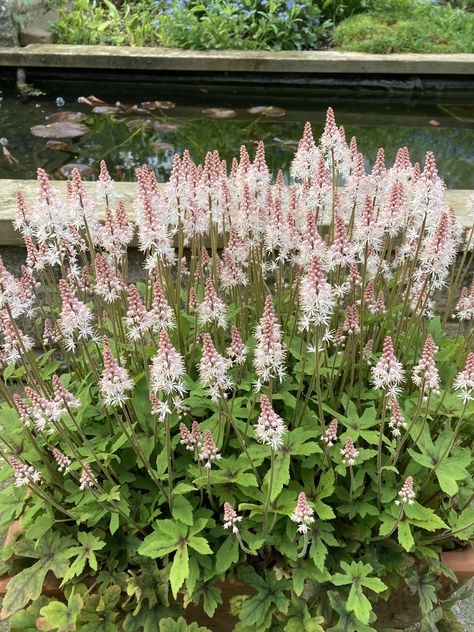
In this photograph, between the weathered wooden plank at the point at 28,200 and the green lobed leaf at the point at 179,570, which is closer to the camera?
the green lobed leaf at the point at 179,570

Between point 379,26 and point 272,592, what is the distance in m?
9.53

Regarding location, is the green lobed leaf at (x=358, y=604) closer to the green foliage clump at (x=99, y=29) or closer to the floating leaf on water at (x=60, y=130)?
the floating leaf on water at (x=60, y=130)

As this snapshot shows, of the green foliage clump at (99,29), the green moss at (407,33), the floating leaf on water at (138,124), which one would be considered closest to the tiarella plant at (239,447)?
the floating leaf on water at (138,124)

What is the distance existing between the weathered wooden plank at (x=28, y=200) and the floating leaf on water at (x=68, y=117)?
3.24 metres

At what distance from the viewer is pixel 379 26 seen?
966 cm

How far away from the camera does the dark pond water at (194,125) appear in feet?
21.8

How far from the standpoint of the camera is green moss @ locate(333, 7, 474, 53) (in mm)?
9008

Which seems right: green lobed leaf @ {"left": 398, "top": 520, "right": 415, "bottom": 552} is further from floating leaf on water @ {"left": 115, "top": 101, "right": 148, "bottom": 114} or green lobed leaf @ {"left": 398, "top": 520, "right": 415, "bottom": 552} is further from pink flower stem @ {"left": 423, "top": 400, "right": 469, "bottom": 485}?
floating leaf on water @ {"left": 115, "top": 101, "right": 148, "bottom": 114}

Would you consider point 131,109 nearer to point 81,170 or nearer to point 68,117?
point 68,117

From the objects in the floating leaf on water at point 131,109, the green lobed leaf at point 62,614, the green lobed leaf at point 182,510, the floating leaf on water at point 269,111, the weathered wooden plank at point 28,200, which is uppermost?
the weathered wooden plank at point 28,200

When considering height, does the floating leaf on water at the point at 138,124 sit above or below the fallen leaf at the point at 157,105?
below

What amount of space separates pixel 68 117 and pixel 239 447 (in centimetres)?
601

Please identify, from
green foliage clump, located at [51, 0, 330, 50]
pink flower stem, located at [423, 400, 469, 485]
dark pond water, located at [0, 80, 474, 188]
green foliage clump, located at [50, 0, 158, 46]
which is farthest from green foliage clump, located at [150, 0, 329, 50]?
pink flower stem, located at [423, 400, 469, 485]

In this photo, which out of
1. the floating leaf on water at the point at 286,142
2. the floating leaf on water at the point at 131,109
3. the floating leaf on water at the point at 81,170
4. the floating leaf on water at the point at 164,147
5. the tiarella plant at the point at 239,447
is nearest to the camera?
the tiarella plant at the point at 239,447
